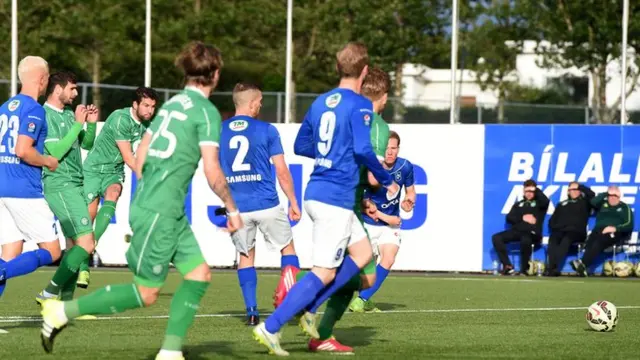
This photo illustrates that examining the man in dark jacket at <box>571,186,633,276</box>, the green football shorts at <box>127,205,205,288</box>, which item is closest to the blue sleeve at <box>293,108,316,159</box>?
the green football shorts at <box>127,205,205,288</box>

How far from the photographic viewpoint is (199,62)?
834 cm

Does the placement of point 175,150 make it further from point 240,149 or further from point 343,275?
point 240,149

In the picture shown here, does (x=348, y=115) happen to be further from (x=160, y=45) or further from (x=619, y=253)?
(x=160, y=45)

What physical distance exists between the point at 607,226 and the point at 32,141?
13505mm

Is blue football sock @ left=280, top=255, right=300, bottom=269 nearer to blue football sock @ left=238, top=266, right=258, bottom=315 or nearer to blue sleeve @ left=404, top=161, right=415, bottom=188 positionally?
blue football sock @ left=238, top=266, right=258, bottom=315

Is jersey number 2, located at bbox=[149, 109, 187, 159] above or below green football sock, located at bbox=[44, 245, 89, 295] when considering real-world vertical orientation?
above

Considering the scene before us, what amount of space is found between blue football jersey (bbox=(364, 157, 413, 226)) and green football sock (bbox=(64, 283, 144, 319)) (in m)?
5.11

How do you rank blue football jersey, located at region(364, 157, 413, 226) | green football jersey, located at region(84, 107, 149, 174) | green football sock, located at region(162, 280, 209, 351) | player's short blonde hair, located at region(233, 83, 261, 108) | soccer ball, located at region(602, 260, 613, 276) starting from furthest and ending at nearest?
soccer ball, located at region(602, 260, 613, 276) < green football jersey, located at region(84, 107, 149, 174) < blue football jersey, located at region(364, 157, 413, 226) < player's short blonde hair, located at region(233, 83, 261, 108) < green football sock, located at region(162, 280, 209, 351)

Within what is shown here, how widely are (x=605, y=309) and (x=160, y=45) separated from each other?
3180cm

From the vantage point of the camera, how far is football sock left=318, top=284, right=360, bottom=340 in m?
9.74

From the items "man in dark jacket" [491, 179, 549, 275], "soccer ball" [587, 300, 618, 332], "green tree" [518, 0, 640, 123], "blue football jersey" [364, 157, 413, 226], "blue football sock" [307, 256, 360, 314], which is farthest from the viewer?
"green tree" [518, 0, 640, 123]

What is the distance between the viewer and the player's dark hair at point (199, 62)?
8.34 m

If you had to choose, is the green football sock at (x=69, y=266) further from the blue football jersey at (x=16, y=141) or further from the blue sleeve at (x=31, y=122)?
the blue sleeve at (x=31, y=122)

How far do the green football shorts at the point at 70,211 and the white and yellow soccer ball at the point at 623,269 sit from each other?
41.3 ft
